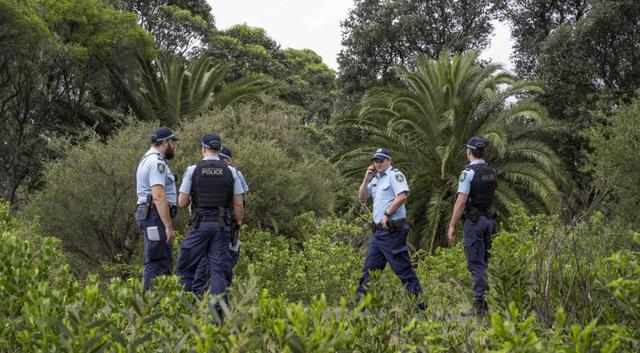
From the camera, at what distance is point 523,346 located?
5.33 ft

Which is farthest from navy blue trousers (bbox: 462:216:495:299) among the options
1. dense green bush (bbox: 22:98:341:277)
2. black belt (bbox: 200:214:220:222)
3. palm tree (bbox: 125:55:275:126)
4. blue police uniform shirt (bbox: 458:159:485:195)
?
palm tree (bbox: 125:55:275:126)

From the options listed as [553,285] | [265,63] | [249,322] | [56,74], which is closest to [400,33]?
[265,63]

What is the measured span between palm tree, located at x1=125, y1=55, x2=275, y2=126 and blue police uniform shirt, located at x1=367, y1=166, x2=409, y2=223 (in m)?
10.7

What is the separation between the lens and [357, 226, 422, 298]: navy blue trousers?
19.5 ft

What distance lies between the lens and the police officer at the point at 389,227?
5973 millimetres

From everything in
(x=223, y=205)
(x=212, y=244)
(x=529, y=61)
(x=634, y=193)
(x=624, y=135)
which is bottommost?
(x=212, y=244)

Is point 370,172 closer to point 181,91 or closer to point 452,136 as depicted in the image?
point 452,136

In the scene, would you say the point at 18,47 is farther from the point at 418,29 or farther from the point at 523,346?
the point at 523,346

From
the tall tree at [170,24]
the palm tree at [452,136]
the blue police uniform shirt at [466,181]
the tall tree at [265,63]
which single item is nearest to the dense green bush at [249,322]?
the blue police uniform shirt at [466,181]

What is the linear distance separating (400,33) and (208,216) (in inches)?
676

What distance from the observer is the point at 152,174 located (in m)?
5.67

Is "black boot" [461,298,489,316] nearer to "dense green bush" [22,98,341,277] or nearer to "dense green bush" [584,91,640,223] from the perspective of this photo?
"dense green bush" [22,98,341,277]

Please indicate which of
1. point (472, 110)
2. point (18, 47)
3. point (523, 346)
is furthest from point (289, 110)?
point (523, 346)

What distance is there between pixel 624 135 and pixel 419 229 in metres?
5.23
